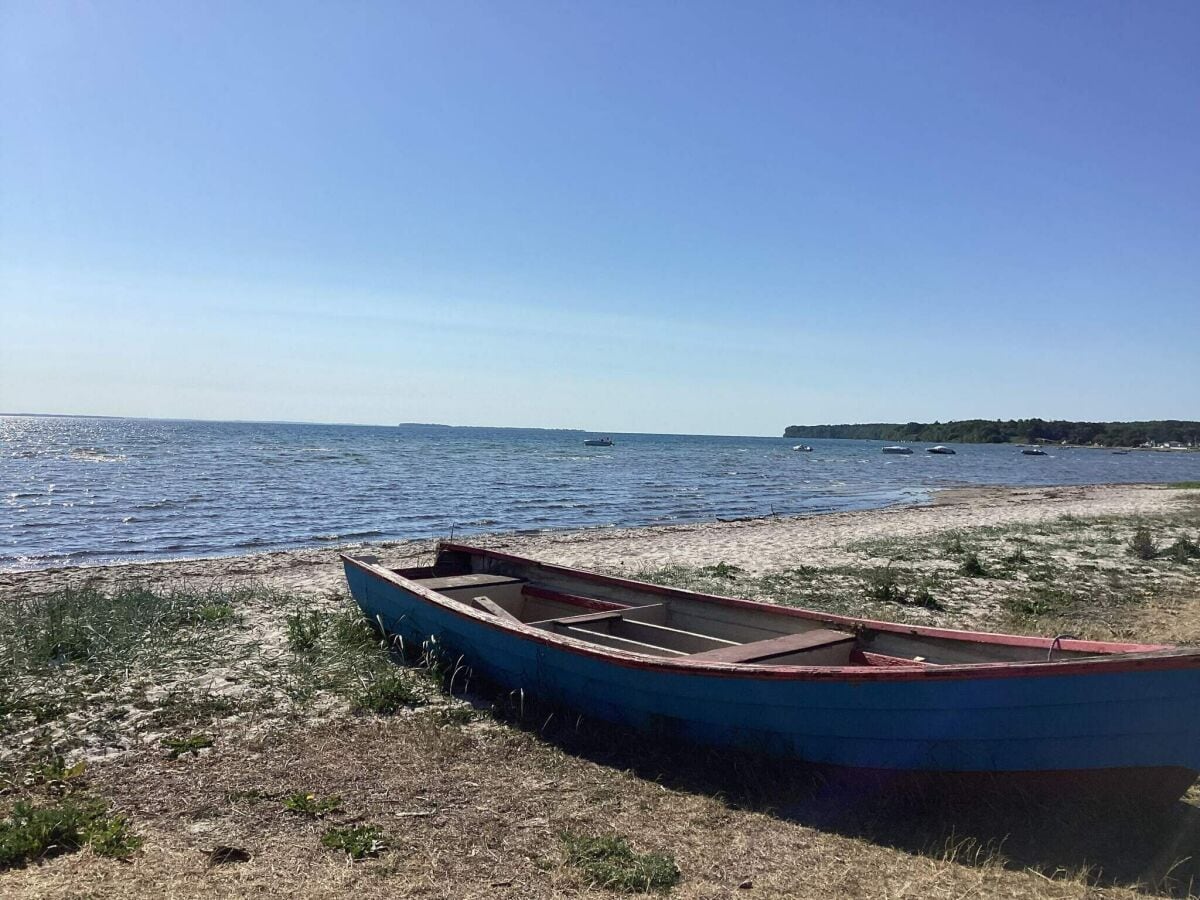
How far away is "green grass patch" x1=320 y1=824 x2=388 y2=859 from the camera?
15.5ft

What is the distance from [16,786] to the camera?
555cm

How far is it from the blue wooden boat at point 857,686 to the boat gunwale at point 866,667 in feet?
0.03

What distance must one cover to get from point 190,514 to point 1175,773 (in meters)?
26.7

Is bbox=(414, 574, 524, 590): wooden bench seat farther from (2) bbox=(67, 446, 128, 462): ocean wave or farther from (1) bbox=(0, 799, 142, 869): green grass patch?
(2) bbox=(67, 446, 128, 462): ocean wave

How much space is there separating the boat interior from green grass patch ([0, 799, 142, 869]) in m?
3.49

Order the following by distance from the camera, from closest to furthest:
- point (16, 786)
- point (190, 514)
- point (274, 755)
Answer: point (16, 786) → point (274, 755) → point (190, 514)

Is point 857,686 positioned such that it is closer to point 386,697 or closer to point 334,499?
point 386,697

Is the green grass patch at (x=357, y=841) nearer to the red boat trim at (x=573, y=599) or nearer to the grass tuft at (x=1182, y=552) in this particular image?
the red boat trim at (x=573, y=599)

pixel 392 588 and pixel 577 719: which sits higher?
pixel 392 588

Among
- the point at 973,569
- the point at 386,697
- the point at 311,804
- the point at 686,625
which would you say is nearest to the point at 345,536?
the point at 973,569

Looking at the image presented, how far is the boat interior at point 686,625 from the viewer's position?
6422mm

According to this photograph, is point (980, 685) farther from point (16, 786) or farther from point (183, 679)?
point (183, 679)

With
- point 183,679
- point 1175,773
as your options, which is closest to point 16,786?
point 183,679

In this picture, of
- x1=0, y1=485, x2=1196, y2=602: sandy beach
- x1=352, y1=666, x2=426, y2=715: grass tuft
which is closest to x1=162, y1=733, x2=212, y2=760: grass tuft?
x1=352, y1=666, x2=426, y2=715: grass tuft
